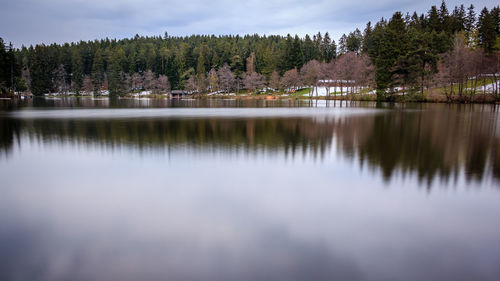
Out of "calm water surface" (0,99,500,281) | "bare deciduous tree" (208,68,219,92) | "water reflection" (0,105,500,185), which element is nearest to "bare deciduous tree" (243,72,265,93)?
"bare deciduous tree" (208,68,219,92)

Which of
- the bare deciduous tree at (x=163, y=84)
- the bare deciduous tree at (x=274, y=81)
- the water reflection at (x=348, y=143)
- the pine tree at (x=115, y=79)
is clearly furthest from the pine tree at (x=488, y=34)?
the pine tree at (x=115, y=79)

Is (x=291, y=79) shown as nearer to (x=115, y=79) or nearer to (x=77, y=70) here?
(x=115, y=79)

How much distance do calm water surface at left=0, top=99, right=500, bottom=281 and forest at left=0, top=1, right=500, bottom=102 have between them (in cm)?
5227

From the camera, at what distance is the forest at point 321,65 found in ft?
195

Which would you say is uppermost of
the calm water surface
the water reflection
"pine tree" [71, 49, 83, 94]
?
"pine tree" [71, 49, 83, 94]

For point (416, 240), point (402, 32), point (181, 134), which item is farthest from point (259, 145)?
point (402, 32)

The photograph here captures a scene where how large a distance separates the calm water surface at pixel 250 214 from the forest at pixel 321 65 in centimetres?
5227

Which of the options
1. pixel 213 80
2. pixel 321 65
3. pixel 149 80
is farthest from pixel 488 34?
pixel 149 80

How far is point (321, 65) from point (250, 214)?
9015 centimetres

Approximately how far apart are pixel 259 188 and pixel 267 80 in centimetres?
10144

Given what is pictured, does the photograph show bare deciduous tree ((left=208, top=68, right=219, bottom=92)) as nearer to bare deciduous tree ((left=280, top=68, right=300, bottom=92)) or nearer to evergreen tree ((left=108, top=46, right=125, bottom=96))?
bare deciduous tree ((left=280, top=68, right=300, bottom=92))

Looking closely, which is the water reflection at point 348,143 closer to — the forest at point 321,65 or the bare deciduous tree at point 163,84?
the forest at point 321,65

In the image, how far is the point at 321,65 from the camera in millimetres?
92062

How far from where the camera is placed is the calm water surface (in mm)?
5109
